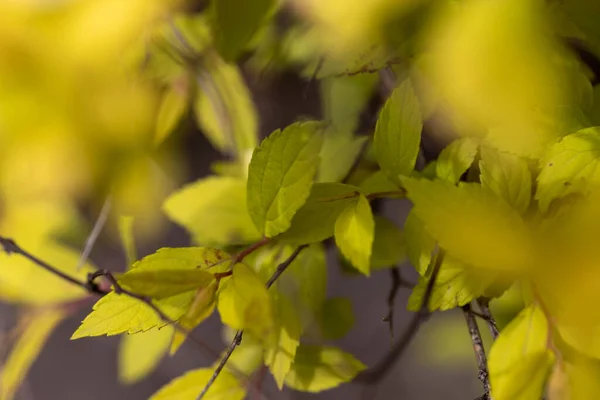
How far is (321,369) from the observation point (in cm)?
27

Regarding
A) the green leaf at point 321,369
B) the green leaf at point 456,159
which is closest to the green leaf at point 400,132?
the green leaf at point 456,159

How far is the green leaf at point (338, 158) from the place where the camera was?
0.91 ft

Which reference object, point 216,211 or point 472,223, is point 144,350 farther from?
point 472,223

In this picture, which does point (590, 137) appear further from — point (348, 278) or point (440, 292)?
point (348, 278)

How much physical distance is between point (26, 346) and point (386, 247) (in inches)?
9.6

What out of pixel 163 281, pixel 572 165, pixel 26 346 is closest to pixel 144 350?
pixel 26 346

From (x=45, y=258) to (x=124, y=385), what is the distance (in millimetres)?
191

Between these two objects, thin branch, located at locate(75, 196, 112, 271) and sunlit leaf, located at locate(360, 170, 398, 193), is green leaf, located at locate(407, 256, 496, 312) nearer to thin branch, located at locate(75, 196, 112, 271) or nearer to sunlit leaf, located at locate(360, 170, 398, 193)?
sunlit leaf, located at locate(360, 170, 398, 193)

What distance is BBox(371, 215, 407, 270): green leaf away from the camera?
0.28 metres

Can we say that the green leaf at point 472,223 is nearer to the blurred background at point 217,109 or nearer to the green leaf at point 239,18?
the blurred background at point 217,109

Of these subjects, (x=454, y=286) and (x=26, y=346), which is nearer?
(x=454, y=286)

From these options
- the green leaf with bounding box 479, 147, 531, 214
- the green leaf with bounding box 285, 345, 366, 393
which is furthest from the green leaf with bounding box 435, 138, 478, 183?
the green leaf with bounding box 285, 345, 366, 393

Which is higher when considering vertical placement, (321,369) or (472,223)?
(472,223)

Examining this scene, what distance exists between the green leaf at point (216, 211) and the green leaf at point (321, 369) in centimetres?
7
